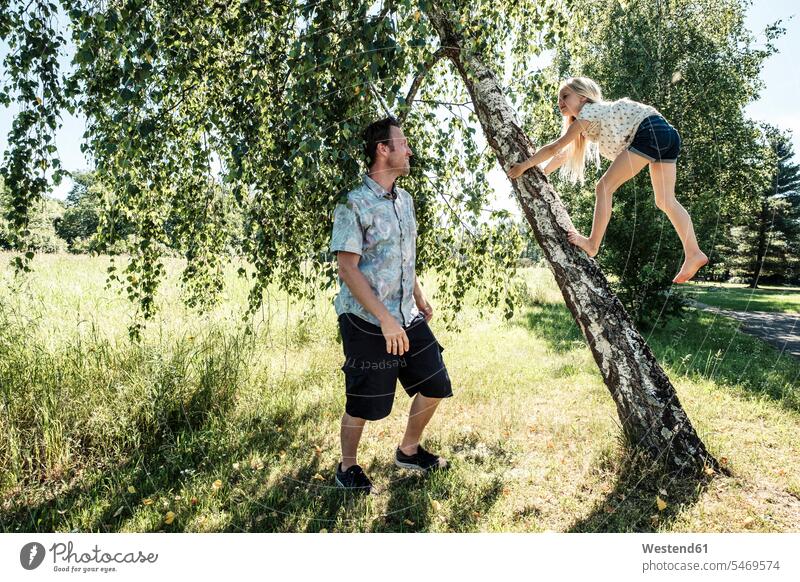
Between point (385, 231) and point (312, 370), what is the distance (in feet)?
7.59

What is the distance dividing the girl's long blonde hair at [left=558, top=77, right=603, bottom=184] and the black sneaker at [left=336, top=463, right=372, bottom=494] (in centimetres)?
211

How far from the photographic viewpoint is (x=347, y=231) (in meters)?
2.27

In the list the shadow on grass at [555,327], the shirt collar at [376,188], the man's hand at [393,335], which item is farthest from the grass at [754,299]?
the man's hand at [393,335]

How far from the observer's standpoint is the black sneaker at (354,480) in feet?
8.64

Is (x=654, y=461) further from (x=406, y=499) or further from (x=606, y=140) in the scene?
(x=606, y=140)

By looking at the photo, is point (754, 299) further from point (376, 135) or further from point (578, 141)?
point (376, 135)

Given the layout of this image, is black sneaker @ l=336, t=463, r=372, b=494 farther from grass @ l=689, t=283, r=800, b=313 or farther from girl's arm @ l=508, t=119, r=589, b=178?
grass @ l=689, t=283, r=800, b=313

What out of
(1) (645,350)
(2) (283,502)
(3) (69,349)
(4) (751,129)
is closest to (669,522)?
(1) (645,350)

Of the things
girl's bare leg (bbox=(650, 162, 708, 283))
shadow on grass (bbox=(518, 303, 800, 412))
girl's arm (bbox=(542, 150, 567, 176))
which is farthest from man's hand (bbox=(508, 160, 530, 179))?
shadow on grass (bbox=(518, 303, 800, 412))

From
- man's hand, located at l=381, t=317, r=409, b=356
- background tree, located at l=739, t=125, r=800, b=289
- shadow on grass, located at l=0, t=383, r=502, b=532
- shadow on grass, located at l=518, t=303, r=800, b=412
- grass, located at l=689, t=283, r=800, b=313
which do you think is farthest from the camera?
Result: grass, located at l=689, t=283, r=800, b=313

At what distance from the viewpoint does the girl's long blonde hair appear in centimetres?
286

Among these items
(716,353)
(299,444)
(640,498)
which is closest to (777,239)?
(716,353)
